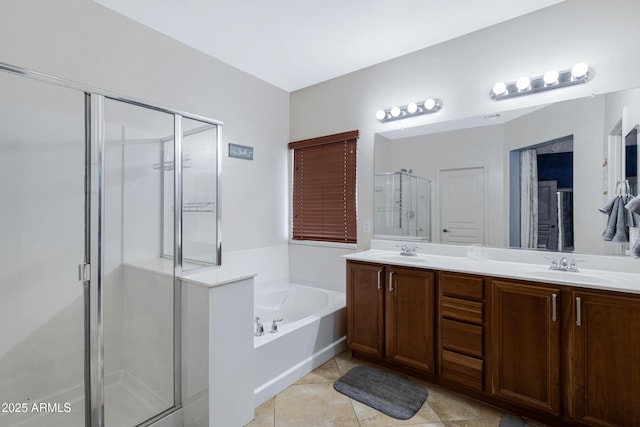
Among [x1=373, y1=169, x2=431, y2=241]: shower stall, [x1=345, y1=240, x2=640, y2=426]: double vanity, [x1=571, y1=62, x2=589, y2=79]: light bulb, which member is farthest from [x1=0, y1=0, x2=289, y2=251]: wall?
[x1=571, y1=62, x2=589, y2=79]: light bulb

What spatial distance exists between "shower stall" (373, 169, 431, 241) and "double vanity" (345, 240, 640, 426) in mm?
306

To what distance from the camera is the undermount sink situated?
64.2 inches

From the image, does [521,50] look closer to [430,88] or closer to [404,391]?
[430,88]

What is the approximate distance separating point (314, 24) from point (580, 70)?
6.01 feet

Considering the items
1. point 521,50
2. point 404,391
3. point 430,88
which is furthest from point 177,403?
point 521,50

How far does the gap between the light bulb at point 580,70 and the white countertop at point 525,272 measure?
4.10 ft

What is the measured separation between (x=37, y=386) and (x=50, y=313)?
15.0 inches

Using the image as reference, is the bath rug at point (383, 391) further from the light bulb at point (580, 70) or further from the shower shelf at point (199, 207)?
the light bulb at point (580, 70)

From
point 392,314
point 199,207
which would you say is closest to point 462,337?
point 392,314

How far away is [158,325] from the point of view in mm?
1799

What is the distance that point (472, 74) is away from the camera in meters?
2.42

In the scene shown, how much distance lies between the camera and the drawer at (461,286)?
190 cm

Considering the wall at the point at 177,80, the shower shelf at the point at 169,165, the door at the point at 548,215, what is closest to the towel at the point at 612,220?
the door at the point at 548,215

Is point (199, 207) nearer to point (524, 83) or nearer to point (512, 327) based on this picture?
point (512, 327)
